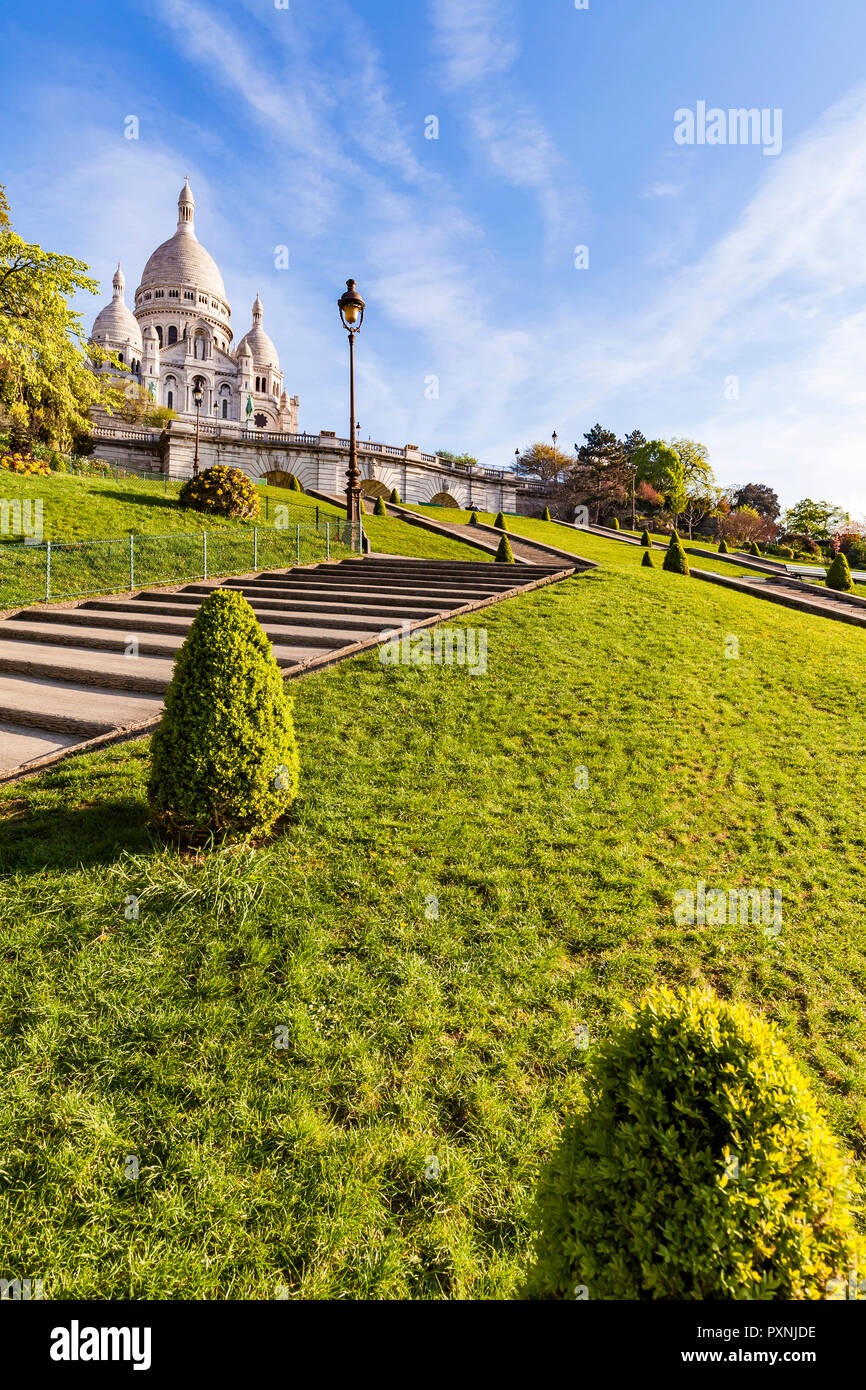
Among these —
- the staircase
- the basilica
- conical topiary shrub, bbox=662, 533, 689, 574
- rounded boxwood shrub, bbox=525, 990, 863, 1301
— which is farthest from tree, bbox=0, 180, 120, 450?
the basilica

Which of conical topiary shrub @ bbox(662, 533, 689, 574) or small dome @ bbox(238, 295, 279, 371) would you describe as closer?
conical topiary shrub @ bbox(662, 533, 689, 574)

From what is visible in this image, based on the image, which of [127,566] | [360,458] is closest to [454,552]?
[127,566]

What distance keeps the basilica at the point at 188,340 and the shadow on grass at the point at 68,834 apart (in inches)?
3648

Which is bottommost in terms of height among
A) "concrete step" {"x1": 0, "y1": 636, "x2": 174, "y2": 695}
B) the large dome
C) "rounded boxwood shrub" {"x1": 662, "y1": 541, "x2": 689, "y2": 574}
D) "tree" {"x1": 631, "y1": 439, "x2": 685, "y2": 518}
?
"concrete step" {"x1": 0, "y1": 636, "x2": 174, "y2": 695}

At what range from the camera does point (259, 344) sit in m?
99.1

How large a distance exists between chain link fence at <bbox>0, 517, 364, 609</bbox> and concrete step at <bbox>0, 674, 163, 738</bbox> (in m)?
5.59

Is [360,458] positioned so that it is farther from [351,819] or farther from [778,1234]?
[778,1234]

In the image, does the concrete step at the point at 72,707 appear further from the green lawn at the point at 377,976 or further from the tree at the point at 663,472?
the tree at the point at 663,472

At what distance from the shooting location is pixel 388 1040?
3.49m

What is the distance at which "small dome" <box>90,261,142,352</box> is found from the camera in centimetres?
8488

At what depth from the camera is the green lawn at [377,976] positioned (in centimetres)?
257

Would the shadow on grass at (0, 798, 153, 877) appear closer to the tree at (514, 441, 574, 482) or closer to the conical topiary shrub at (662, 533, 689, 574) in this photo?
the conical topiary shrub at (662, 533, 689, 574)

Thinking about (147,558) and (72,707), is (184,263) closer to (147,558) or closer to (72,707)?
(147,558)
